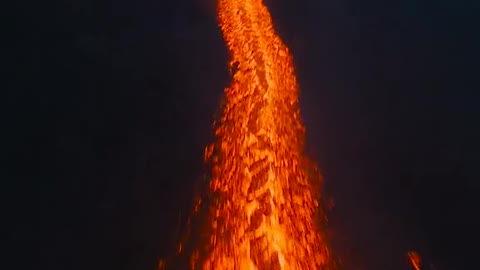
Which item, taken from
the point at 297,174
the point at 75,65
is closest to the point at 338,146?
the point at 297,174

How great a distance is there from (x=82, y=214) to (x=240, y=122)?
9.76ft

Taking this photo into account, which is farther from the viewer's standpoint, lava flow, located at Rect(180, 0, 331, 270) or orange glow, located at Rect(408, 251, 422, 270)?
orange glow, located at Rect(408, 251, 422, 270)

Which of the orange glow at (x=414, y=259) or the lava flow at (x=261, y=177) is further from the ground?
the lava flow at (x=261, y=177)

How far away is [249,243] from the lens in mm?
5973

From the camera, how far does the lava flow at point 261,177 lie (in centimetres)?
591

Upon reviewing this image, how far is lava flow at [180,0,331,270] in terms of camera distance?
19.4 feet

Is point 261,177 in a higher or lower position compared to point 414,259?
higher

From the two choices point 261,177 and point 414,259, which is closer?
point 414,259

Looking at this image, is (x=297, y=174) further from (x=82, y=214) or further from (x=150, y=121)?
(x=82, y=214)

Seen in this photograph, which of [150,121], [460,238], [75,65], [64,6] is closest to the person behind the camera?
[460,238]

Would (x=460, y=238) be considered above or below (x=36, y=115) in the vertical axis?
below

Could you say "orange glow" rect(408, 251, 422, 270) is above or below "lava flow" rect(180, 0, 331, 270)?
below

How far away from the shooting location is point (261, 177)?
689cm

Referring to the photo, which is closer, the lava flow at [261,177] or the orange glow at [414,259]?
the lava flow at [261,177]
